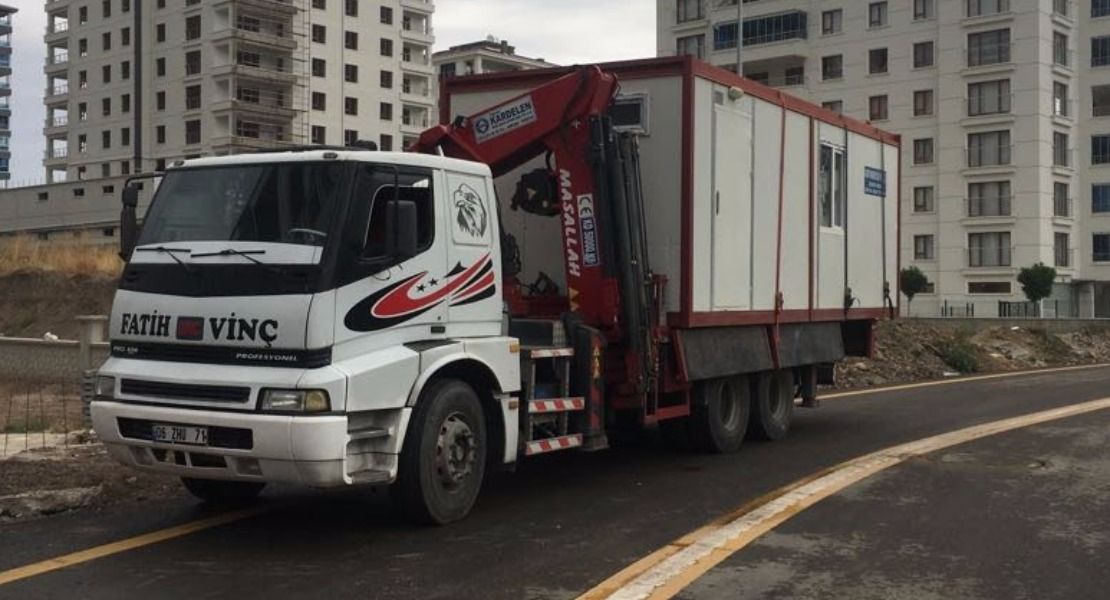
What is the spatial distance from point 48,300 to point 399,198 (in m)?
32.4

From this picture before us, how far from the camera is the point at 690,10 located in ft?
235

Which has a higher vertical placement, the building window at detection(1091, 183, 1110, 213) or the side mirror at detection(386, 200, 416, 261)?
the building window at detection(1091, 183, 1110, 213)

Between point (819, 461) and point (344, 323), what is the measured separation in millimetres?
5768

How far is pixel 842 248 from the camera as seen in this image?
13.1 m

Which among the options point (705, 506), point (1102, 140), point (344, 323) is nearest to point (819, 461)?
point (705, 506)

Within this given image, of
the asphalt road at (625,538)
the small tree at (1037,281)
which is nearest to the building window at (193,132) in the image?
the small tree at (1037,281)

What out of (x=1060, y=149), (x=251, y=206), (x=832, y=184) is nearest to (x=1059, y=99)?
(x=1060, y=149)

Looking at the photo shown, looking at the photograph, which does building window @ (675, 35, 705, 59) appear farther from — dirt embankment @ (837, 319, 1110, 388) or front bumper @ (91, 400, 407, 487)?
front bumper @ (91, 400, 407, 487)

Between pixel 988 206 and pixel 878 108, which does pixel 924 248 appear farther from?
pixel 878 108

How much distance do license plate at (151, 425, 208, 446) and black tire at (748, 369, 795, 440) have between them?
689cm

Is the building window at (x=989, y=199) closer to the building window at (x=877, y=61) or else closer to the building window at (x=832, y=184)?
the building window at (x=877, y=61)

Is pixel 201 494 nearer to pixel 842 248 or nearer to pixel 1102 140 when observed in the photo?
pixel 842 248

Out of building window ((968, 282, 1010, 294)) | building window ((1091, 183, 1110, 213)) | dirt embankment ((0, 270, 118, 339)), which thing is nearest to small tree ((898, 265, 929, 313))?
building window ((968, 282, 1010, 294))

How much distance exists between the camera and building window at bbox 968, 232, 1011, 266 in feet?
194
